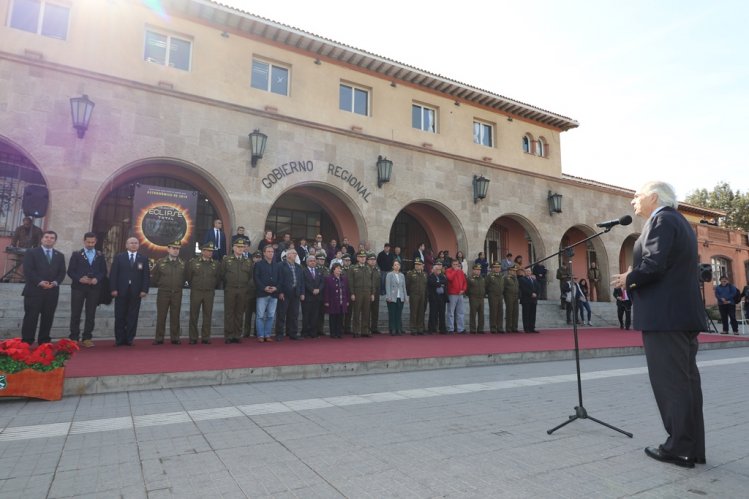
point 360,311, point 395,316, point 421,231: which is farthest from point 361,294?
point 421,231

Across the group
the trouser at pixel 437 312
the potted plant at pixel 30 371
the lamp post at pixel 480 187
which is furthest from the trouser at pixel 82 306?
the lamp post at pixel 480 187

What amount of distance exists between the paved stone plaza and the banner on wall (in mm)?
7181

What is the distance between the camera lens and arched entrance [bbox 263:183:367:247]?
15.6 m

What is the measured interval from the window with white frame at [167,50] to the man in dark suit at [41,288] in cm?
710

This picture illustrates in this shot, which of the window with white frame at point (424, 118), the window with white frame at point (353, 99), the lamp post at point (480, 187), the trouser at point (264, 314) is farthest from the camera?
the window with white frame at point (424, 118)

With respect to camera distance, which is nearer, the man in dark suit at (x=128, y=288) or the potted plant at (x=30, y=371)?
Result: the potted plant at (x=30, y=371)

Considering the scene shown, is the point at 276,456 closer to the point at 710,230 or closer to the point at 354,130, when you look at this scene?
the point at 354,130

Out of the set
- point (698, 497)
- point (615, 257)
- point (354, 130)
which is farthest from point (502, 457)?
point (615, 257)

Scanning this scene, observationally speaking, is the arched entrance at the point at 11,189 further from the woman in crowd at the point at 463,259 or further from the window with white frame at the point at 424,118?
the woman in crowd at the point at 463,259

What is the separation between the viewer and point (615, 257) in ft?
67.2

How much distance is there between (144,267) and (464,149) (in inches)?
509

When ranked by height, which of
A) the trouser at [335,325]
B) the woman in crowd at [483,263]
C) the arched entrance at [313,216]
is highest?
the arched entrance at [313,216]

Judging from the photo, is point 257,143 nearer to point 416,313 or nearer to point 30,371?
point 416,313

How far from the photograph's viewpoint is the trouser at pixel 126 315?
314 inches
